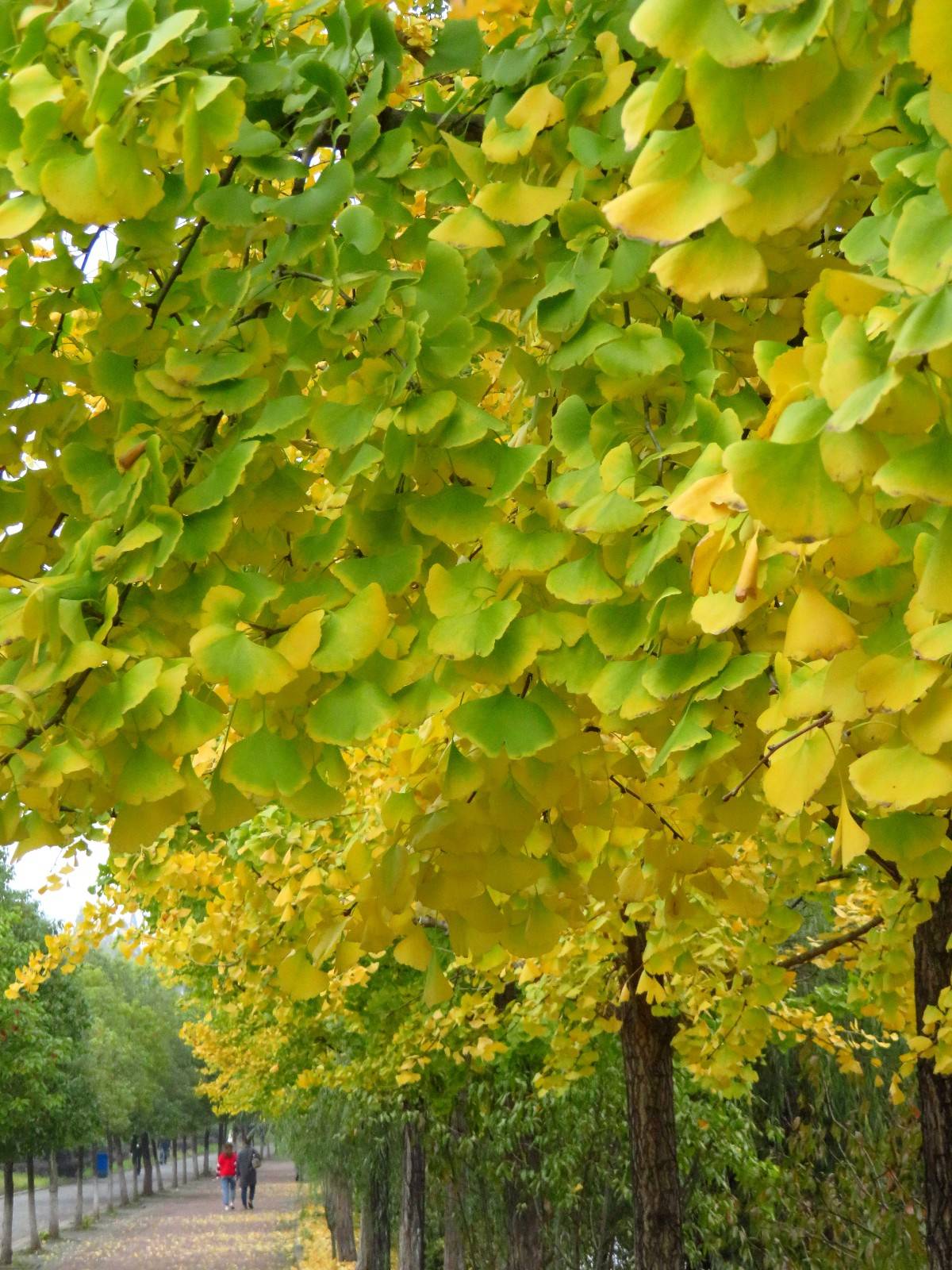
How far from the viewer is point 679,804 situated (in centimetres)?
264

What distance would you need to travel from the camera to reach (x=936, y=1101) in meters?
5.82

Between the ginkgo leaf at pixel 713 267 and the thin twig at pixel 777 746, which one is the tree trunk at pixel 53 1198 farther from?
the ginkgo leaf at pixel 713 267

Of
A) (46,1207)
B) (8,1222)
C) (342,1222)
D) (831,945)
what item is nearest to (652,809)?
(831,945)

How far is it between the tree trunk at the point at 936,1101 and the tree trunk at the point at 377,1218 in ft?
39.9

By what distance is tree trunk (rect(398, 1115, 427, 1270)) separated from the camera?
14023 mm

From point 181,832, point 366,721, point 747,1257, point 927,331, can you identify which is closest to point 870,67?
point 927,331

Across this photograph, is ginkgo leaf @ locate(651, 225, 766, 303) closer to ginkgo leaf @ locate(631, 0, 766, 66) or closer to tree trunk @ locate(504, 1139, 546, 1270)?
ginkgo leaf @ locate(631, 0, 766, 66)

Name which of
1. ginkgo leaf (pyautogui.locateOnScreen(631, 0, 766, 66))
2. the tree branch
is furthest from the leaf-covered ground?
ginkgo leaf (pyautogui.locateOnScreen(631, 0, 766, 66))

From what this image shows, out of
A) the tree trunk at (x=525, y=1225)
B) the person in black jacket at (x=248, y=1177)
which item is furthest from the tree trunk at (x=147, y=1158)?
the tree trunk at (x=525, y=1225)

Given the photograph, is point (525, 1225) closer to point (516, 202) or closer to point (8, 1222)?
point (516, 202)

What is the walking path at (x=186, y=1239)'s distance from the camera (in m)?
26.1

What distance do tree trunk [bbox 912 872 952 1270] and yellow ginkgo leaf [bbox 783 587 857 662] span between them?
457cm

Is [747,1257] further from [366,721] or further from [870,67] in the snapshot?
[870,67]

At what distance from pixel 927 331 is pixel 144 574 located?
1.11m
